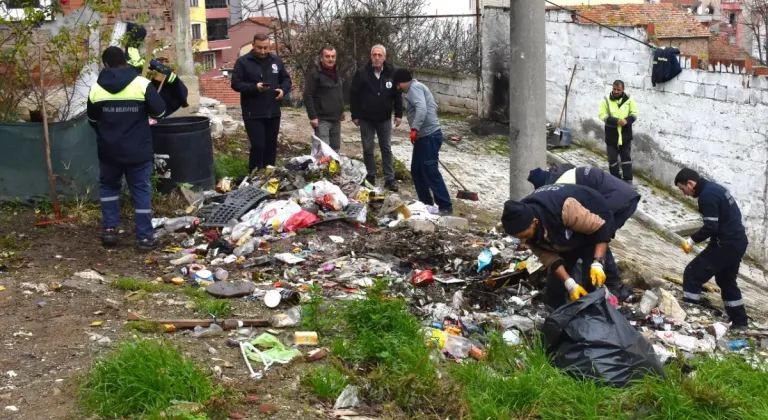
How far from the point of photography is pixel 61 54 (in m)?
9.19

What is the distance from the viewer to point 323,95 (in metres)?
9.96

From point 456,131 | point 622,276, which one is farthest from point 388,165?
point 456,131

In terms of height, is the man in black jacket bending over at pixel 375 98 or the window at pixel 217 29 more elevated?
the window at pixel 217 29

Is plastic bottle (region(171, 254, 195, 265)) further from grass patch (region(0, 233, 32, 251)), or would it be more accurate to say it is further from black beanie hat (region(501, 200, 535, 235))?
black beanie hat (region(501, 200, 535, 235))

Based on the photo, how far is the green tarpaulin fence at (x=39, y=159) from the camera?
8203mm

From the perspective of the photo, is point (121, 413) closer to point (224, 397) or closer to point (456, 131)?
point (224, 397)

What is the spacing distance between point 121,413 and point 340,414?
3.47ft

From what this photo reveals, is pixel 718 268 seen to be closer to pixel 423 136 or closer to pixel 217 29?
pixel 423 136

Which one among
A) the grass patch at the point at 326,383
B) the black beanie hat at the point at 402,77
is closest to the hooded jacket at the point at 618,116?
the black beanie hat at the point at 402,77

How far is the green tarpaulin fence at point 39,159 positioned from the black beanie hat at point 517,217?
480 centimetres

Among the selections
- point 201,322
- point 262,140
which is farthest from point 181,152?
point 201,322

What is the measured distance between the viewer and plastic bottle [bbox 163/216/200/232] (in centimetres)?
796

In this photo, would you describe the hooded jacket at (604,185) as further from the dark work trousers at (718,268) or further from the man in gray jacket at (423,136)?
the man in gray jacket at (423,136)

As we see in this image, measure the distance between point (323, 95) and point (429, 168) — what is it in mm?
1642
